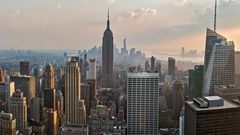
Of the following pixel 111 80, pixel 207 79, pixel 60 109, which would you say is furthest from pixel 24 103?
pixel 207 79

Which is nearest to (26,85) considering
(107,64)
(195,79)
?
(107,64)

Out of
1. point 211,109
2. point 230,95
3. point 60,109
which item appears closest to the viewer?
point 211,109

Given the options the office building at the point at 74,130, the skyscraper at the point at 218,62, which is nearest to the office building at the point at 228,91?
the skyscraper at the point at 218,62

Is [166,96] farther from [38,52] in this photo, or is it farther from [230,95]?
[38,52]

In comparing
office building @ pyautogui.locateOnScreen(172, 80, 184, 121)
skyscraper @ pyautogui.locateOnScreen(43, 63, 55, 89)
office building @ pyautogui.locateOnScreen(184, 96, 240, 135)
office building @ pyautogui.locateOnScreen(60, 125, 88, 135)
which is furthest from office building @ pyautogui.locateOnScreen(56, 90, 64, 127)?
office building @ pyautogui.locateOnScreen(184, 96, 240, 135)

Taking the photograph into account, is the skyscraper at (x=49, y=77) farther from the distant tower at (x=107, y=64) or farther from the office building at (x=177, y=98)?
the office building at (x=177, y=98)

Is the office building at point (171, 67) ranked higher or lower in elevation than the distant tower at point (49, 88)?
higher
